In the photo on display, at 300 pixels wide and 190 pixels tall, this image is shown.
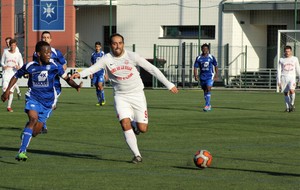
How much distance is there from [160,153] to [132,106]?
1358 millimetres

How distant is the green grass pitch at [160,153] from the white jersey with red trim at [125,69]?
3.86ft

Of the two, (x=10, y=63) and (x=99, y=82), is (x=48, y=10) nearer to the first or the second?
(x=99, y=82)

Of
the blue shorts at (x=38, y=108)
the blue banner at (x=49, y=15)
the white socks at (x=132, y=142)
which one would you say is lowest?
the white socks at (x=132, y=142)

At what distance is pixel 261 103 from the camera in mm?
31453

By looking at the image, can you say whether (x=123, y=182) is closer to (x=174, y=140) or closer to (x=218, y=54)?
(x=174, y=140)

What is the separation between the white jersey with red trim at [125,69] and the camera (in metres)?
13.1

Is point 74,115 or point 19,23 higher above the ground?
point 19,23

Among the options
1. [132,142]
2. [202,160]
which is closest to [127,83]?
[132,142]

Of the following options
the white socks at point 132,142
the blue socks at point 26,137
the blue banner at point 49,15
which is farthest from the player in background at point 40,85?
the blue banner at point 49,15

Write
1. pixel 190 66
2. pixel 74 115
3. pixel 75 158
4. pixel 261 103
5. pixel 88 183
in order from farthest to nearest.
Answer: pixel 190 66, pixel 261 103, pixel 74 115, pixel 75 158, pixel 88 183

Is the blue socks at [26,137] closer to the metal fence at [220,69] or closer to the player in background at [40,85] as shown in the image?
the player in background at [40,85]

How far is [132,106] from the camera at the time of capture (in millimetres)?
13266

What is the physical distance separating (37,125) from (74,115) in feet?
33.5

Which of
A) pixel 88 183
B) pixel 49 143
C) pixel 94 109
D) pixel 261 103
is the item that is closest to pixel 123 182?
pixel 88 183
